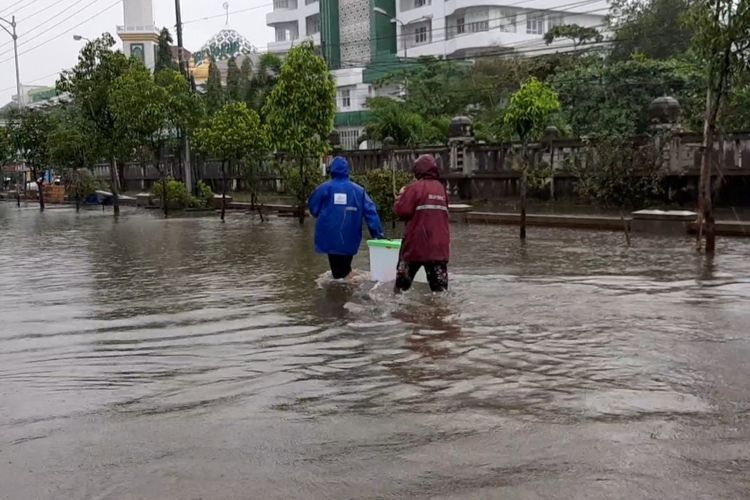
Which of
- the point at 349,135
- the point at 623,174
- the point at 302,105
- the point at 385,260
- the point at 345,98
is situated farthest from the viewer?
the point at 345,98

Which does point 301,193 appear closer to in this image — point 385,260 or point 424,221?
point 385,260

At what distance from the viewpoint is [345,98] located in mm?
61562

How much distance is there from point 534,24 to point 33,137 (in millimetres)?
41091

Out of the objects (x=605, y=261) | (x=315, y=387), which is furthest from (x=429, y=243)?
(x=605, y=261)

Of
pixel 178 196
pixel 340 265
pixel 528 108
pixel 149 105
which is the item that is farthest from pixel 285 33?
pixel 340 265

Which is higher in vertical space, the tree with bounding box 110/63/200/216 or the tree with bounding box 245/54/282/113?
the tree with bounding box 245/54/282/113

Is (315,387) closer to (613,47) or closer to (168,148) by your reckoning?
(168,148)

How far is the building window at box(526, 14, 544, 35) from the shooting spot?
65812 millimetres

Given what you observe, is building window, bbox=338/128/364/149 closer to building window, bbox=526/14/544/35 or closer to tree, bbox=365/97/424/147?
tree, bbox=365/97/424/147

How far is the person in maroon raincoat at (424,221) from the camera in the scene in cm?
891

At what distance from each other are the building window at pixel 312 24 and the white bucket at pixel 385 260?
67155 mm

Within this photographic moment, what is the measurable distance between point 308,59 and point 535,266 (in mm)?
10636

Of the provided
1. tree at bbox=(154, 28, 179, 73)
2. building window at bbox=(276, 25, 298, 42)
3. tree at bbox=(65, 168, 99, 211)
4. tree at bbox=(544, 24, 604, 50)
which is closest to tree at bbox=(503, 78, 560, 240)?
tree at bbox=(65, 168, 99, 211)

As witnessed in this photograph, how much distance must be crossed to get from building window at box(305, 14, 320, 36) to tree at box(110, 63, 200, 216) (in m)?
45.7
